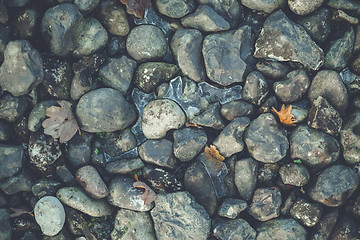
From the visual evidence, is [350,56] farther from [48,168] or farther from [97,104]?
[48,168]

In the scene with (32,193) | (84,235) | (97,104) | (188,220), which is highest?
(97,104)

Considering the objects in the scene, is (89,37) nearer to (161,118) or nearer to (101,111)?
(101,111)

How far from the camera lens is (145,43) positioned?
14.6ft

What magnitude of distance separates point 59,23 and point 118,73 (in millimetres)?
1002

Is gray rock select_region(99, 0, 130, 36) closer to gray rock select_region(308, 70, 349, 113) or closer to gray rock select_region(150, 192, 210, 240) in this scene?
gray rock select_region(150, 192, 210, 240)

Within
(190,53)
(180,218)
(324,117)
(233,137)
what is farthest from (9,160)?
(324,117)

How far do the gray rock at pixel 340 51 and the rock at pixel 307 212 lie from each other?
195cm

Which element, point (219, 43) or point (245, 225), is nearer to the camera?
point (245, 225)

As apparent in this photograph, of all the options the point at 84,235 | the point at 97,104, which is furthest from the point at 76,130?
the point at 84,235

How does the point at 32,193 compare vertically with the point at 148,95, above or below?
below

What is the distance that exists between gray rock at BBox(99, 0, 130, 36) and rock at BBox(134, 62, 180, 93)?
0.63 metres

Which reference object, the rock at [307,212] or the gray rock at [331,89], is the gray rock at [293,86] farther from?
the rock at [307,212]

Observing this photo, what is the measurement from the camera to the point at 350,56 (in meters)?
4.38

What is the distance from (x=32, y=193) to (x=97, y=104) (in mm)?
1539
